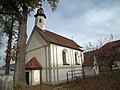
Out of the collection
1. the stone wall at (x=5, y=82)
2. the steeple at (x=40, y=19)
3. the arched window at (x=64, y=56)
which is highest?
the steeple at (x=40, y=19)

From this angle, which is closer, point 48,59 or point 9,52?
point 9,52

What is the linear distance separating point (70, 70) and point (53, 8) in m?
13.2

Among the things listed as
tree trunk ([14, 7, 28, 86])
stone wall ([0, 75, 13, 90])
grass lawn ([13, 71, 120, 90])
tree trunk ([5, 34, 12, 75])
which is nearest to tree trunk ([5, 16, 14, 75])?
tree trunk ([5, 34, 12, 75])

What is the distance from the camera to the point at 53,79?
2212 cm

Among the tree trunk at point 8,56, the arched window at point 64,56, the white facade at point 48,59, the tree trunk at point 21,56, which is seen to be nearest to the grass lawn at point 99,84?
the tree trunk at point 21,56

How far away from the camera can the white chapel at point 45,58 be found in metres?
22.6

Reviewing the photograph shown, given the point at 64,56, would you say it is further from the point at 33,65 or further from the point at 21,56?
the point at 21,56

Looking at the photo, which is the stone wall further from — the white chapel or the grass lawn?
the white chapel

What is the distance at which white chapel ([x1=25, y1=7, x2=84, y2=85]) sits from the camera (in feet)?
74.1

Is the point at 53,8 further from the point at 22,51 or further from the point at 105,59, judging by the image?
the point at 105,59

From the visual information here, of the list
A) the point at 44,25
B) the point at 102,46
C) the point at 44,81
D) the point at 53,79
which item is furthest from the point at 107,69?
the point at 44,25

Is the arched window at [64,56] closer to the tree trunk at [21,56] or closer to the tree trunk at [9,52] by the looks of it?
the tree trunk at [9,52]

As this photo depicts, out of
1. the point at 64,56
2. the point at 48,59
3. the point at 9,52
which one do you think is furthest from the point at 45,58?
the point at 9,52

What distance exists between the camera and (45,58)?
76.4ft
